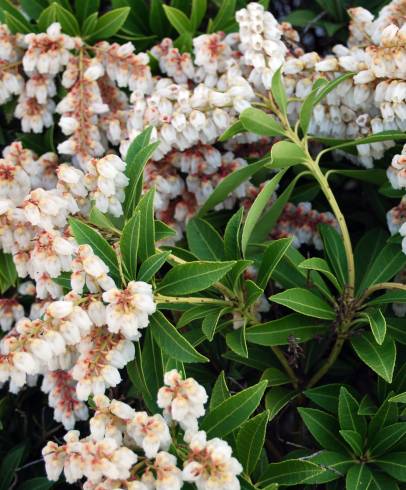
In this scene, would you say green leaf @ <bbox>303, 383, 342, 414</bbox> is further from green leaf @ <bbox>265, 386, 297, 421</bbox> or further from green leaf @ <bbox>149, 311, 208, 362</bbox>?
green leaf @ <bbox>149, 311, 208, 362</bbox>

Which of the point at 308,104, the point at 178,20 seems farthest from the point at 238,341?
the point at 178,20

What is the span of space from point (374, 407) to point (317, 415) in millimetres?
169

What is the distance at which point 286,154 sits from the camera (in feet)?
7.59

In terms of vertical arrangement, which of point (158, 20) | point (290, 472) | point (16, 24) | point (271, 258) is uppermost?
point (16, 24)

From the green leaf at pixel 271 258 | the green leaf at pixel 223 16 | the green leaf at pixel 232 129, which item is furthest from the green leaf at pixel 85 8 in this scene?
the green leaf at pixel 271 258

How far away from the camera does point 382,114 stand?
244cm

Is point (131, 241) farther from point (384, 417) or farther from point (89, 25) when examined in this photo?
point (89, 25)

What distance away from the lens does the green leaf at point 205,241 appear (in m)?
2.50

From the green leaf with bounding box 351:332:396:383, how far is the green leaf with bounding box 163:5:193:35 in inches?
54.5

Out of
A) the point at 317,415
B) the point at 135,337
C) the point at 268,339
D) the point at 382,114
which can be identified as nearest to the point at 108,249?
the point at 135,337

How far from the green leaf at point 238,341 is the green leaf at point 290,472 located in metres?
0.30

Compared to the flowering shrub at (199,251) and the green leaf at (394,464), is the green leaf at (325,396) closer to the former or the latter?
the flowering shrub at (199,251)

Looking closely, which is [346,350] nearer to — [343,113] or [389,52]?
[343,113]

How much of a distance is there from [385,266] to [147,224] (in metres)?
0.76
